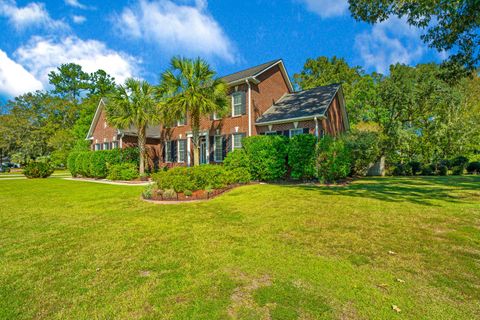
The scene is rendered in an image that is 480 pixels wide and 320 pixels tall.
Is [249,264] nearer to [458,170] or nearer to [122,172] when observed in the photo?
[122,172]

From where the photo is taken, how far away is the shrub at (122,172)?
17938 millimetres

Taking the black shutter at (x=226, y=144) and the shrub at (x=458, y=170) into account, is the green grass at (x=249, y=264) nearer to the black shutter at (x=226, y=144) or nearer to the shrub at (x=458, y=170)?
the black shutter at (x=226, y=144)

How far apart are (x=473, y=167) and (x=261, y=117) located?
18.8 meters

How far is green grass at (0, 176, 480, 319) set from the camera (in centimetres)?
264

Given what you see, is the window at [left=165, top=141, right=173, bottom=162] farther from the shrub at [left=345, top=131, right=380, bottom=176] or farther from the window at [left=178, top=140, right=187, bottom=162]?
the shrub at [left=345, top=131, right=380, bottom=176]

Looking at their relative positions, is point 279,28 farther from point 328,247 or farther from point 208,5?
point 328,247

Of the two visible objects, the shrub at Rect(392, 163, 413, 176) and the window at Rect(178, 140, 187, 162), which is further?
the window at Rect(178, 140, 187, 162)

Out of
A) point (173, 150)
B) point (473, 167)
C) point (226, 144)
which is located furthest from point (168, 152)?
point (473, 167)

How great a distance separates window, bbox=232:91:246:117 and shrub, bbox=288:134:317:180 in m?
5.90

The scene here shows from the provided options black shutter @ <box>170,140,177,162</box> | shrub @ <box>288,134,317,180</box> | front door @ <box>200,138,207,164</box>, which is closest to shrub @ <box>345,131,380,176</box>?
shrub @ <box>288,134,317,180</box>

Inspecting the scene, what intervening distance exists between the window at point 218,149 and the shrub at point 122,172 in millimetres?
6397

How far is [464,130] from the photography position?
20.6 metres

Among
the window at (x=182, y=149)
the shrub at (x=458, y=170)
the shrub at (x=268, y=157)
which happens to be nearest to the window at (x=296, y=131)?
the shrub at (x=268, y=157)

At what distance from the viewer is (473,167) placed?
20047 mm
